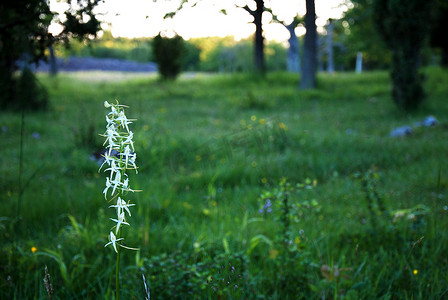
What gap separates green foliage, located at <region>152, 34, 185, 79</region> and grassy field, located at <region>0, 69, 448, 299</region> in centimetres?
1219

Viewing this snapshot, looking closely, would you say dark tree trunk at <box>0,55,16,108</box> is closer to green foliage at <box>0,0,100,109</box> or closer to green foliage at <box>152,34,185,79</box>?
green foliage at <box>0,0,100,109</box>

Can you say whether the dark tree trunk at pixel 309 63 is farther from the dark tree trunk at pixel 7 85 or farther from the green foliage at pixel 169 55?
the dark tree trunk at pixel 7 85

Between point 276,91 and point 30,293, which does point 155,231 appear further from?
point 276,91

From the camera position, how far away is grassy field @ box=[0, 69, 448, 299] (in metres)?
2.10

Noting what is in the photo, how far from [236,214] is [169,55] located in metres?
17.3

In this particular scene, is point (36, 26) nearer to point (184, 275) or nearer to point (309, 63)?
point (184, 275)

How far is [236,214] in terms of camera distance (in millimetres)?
3328

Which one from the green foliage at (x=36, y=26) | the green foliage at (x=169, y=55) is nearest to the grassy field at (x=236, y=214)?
the green foliage at (x=36, y=26)

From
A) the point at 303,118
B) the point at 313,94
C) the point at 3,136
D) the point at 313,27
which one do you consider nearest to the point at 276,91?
the point at 313,94

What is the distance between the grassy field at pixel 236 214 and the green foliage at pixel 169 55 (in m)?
12.2

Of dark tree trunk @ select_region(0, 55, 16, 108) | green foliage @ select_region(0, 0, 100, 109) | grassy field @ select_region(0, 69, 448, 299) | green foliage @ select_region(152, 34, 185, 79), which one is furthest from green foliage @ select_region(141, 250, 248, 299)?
green foliage @ select_region(152, 34, 185, 79)

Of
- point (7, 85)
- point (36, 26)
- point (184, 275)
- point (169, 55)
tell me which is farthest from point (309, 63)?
point (184, 275)

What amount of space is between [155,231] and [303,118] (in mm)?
6515

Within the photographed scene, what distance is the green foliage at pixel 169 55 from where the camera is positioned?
1930 cm
